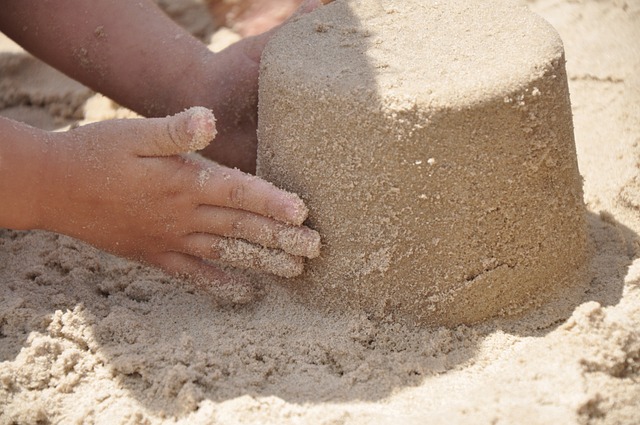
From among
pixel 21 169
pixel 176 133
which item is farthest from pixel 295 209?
pixel 21 169

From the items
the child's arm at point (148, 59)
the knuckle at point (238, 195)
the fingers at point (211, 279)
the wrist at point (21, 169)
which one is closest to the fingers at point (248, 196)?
the knuckle at point (238, 195)

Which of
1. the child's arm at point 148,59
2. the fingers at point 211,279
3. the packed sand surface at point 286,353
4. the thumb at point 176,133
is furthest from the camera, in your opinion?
A: the child's arm at point 148,59

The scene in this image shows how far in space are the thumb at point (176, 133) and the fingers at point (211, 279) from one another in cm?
23

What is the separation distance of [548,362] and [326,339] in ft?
1.25

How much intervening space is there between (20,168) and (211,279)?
1.35 ft

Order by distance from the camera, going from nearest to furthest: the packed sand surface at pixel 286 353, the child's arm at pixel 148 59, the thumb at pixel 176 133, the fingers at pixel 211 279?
the packed sand surface at pixel 286 353, the thumb at pixel 176 133, the fingers at pixel 211 279, the child's arm at pixel 148 59

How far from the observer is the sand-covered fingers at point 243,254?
1481 mm

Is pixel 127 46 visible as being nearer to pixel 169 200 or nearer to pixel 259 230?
pixel 169 200

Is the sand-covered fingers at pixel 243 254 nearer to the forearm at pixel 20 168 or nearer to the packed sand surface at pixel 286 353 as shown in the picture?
the packed sand surface at pixel 286 353

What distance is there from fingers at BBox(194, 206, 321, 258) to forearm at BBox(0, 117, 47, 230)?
311 mm

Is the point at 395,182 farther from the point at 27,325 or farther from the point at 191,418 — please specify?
the point at 27,325

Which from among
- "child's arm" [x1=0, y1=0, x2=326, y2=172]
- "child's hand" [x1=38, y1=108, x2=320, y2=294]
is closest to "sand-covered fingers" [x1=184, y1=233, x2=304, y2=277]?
"child's hand" [x1=38, y1=108, x2=320, y2=294]

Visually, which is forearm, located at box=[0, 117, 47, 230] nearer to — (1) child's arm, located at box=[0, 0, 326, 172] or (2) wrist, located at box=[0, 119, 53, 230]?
(2) wrist, located at box=[0, 119, 53, 230]

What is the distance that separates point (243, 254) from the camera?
1.52 metres
